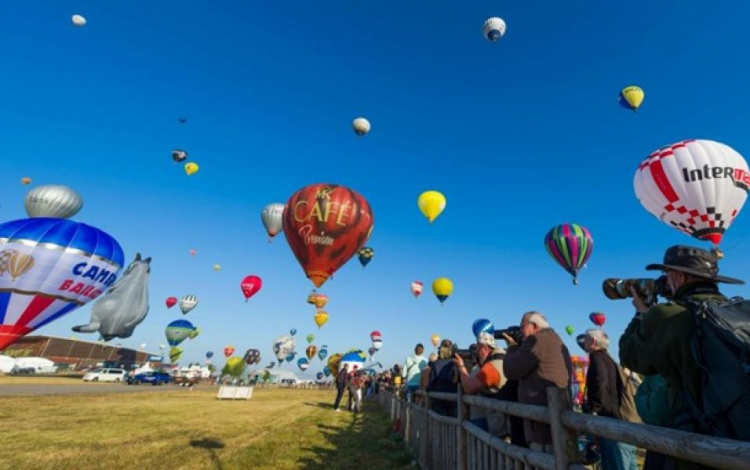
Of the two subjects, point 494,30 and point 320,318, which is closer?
point 494,30

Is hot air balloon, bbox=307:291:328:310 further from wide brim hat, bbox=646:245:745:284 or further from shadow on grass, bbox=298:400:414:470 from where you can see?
wide brim hat, bbox=646:245:745:284

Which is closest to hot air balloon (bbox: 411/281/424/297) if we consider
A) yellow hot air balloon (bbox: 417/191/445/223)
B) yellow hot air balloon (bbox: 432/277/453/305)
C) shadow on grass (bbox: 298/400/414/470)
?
yellow hot air balloon (bbox: 432/277/453/305)

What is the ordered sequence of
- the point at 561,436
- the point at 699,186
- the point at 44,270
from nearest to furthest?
the point at 561,436
the point at 699,186
the point at 44,270

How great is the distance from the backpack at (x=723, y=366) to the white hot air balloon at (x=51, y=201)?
38.6 metres

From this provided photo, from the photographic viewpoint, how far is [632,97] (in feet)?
60.0

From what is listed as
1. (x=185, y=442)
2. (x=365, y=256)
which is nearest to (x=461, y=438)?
(x=185, y=442)

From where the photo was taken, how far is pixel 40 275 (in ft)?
67.3

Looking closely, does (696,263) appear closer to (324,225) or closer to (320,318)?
(324,225)

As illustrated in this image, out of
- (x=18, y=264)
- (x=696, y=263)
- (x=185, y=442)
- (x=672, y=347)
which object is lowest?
(x=185, y=442)

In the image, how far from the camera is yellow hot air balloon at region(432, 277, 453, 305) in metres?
31.2

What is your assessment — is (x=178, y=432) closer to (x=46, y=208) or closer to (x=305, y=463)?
(x=305, y=463)

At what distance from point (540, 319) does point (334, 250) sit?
10.1 metres

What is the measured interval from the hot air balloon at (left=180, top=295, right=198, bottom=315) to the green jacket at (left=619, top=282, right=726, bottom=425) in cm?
5542

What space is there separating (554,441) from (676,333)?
0.95 meters
